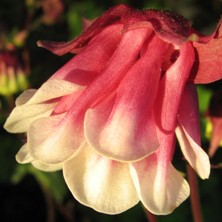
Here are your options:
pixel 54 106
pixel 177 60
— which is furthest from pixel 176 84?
pixel 54 106

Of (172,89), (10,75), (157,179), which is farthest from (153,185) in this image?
(10,75)

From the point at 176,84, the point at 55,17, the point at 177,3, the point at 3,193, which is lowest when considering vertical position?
the point at 3,193

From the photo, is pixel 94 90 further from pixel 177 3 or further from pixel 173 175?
pixel 177 3

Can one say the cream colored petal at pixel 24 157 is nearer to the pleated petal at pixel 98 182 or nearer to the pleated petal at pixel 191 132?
the pleated petal at pixel 98 182

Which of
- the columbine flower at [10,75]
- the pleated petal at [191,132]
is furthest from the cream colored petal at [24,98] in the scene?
the columbine flower at [10,75]

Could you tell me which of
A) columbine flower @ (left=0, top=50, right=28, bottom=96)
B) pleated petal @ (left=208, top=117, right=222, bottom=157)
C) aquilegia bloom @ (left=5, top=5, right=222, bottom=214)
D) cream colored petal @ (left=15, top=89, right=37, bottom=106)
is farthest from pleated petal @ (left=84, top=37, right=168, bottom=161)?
columbine flower @ (left=0, top=50, right=28, bottom=96)

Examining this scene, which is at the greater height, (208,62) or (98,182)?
(208,62)

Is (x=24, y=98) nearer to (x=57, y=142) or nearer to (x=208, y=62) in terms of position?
(x=57, y=142)
